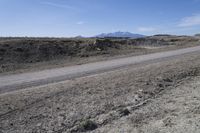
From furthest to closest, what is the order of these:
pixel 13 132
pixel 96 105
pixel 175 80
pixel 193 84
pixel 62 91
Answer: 1. pixel 175 80
2. pixel 193 84
3. pixel 62 91
4. pixel 96 105
5. pixel 13 132

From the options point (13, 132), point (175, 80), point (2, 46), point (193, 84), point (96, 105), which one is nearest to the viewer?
point (13, 132)

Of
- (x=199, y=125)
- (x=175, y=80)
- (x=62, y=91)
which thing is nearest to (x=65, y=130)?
(x=199, y=125)

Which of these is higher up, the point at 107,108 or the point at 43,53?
the point at 107,108

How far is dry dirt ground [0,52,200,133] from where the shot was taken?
668cm

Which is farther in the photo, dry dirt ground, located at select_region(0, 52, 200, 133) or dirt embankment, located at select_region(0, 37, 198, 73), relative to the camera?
dirt embankment, located at select_region(0, 37, 198, 73)

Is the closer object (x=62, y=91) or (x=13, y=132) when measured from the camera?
(x=13, y=132)

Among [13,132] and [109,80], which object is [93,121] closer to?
[13,132]

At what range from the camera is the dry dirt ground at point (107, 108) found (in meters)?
6.68

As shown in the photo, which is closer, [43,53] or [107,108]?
[107,108]

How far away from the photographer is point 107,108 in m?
8.17

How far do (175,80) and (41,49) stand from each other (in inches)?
691

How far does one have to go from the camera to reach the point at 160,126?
656 cm

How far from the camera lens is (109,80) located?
12.5 m

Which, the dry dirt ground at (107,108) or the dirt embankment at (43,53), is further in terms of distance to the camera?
the dirt embankment at (43,53)
